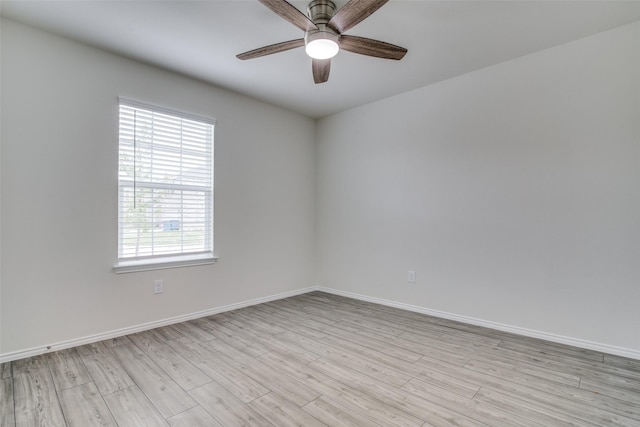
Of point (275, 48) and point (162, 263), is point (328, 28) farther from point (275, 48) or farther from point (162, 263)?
point (162, 263)

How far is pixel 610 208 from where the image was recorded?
244 cm

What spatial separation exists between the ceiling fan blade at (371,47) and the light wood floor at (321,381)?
7.46ft

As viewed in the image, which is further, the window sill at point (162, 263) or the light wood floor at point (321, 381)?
the window sill at point (162, 263)

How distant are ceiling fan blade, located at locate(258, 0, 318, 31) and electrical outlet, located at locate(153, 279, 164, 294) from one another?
8.50 ft

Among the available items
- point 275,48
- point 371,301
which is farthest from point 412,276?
point 275,48

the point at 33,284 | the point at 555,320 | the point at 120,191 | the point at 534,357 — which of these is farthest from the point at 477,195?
the point at 33,284

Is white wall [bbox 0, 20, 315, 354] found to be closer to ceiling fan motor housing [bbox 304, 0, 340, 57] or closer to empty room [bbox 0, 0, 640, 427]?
empty room [bbox 0, 0, 640, 427]

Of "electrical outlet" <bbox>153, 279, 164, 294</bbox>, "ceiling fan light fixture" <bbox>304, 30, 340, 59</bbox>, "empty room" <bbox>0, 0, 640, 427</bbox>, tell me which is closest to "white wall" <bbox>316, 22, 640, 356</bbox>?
"empty room" <bbox>0, 0, 640, 427</bbox>

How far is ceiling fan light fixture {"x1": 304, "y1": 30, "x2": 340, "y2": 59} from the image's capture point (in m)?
1.99

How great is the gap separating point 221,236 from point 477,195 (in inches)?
110

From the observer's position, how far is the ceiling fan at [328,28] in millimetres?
1753

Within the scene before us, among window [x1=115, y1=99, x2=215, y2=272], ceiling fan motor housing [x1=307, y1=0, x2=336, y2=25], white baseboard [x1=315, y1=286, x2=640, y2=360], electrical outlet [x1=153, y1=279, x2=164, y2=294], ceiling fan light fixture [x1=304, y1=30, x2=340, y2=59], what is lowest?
white baseboard [x1=315, y1=286, x2=640, y2=360]

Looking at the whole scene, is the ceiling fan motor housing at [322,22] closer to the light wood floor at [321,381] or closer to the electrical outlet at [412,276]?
the light wood floor at [321,381]

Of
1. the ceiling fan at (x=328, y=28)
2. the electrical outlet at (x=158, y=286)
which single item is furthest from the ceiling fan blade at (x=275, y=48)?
the electrical outlet at (x=158, y=286)
